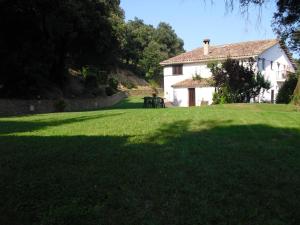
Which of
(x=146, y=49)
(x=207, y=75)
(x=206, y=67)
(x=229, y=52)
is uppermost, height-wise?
(x=146, y=49)

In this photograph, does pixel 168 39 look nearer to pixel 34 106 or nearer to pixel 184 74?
pixel 184 74

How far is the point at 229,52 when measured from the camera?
42125 millimetres

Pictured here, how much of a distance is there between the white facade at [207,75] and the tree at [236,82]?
893 centimetres

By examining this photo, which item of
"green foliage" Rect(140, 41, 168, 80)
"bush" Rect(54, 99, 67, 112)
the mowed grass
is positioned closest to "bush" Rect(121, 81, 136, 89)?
"green foliage" Rect(140, 41, 168, 80)

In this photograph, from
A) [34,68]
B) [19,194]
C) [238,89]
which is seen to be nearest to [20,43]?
[34,68]

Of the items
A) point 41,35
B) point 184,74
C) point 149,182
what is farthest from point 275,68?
point 149,182

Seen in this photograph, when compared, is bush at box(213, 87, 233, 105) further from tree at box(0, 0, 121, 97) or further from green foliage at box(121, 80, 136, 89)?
green foliage at box(121, 80, 136, 89)

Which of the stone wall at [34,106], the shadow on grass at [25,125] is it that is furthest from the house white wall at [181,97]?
the shadow on grass at [25,125]

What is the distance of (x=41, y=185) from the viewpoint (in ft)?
17.4

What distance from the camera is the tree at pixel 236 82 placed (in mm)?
30344

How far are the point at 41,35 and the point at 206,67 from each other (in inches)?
833

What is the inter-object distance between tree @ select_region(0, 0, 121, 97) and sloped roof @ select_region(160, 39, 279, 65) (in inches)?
583

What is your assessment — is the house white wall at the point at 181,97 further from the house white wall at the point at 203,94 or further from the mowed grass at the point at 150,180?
the mowed grass at the point at 150,180

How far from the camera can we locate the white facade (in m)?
41.9
